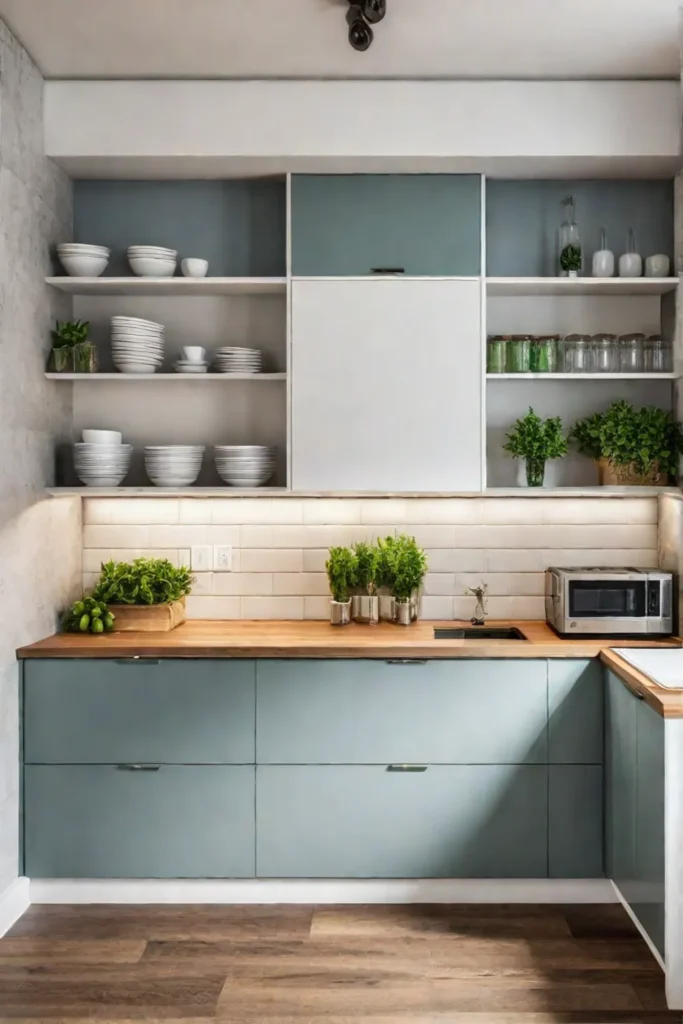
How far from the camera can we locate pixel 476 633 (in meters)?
3.46

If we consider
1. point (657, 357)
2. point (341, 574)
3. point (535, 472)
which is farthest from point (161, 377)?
point (657, 357)

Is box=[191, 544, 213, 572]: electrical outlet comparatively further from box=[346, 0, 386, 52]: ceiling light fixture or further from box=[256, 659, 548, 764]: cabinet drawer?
box=[346, 0, 386, 52]: ceiling light fixture

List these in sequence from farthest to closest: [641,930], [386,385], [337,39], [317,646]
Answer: [386,385] → [317,646] → [337,39] → [641,930]

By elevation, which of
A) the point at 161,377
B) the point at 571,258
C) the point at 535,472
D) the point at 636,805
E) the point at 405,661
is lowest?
the point at 636,805

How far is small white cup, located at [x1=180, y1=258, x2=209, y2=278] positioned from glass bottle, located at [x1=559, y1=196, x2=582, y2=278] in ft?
4.43

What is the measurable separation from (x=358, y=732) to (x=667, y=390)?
180 cm

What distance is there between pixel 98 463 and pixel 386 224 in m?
1.38

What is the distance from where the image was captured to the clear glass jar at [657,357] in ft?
11.0

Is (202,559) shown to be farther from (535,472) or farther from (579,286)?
(579,286)

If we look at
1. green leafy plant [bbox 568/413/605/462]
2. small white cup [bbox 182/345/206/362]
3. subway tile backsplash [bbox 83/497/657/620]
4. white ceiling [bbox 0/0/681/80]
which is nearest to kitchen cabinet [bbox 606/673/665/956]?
subway tile backsplash [bbox 83/497/657/620]

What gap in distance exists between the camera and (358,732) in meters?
3.04

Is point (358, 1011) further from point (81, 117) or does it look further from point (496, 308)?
point (81, 117)

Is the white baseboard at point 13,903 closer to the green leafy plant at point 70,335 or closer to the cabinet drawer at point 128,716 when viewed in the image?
the cabinet drawer at point 128,716

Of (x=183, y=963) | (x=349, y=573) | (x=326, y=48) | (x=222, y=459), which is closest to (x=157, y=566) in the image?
(x=222, y=459)
